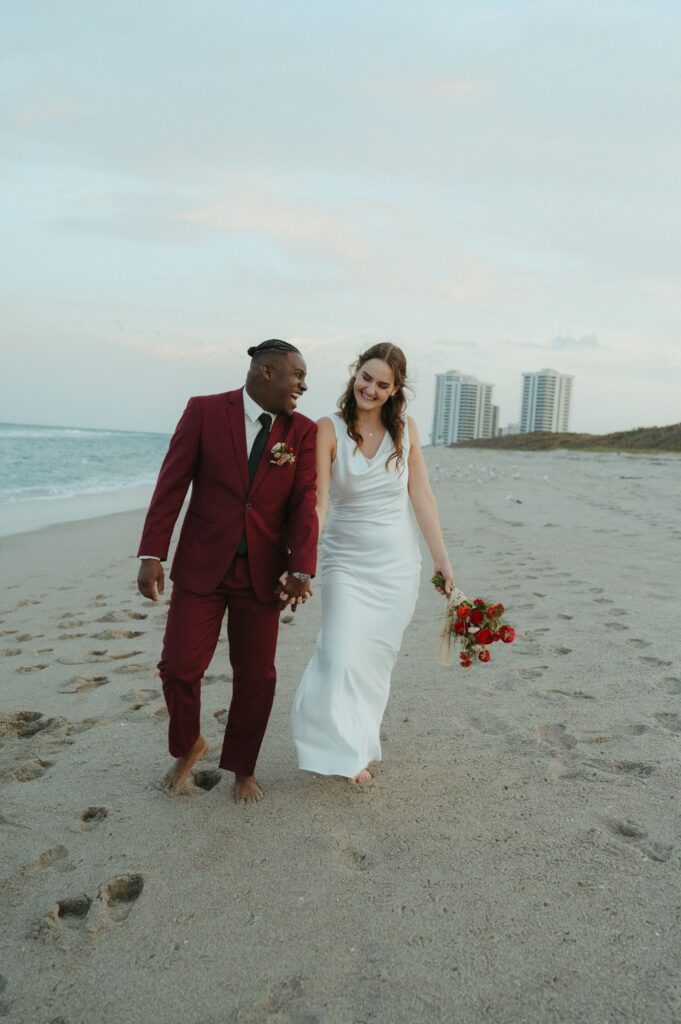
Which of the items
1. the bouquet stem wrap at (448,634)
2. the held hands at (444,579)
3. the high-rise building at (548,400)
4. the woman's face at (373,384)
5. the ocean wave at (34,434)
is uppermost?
the high-rise building at (548,400)

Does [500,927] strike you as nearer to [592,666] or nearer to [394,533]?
[394,533]

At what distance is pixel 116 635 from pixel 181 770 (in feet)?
8.56

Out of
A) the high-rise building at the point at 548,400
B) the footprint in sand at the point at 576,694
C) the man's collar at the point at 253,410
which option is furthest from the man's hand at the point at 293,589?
the high-rise building at the point at 548,400

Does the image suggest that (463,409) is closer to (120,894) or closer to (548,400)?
(548,400)

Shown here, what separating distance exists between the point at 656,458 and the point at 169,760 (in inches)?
1158

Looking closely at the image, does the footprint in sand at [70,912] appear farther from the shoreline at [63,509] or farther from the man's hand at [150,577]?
the shoreline at [63,509]

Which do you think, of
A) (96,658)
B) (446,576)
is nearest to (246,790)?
(446,576)

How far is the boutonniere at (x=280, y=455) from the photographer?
333 centimetres

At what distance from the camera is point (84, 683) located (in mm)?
4805

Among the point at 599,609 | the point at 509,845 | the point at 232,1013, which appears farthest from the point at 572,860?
the point at 599,609

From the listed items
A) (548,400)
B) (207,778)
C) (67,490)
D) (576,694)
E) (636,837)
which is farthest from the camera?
(548,400)

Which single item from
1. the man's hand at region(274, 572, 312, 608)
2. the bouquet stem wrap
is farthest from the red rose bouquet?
the man's hand at region(274, 572, 312, 608)

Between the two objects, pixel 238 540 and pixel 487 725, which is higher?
pixel 238 540

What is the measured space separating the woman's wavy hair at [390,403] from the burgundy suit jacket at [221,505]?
510 millimetres
